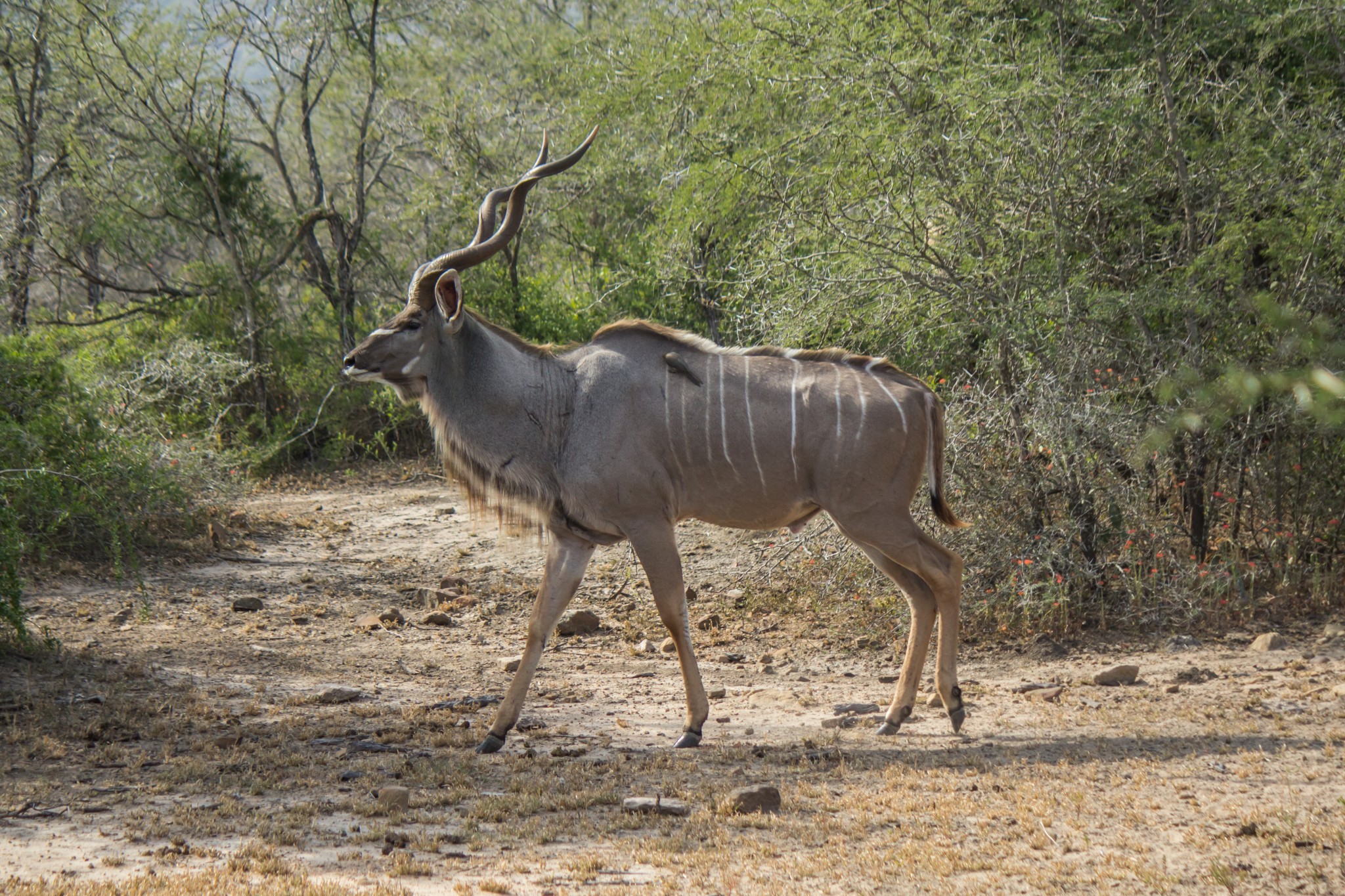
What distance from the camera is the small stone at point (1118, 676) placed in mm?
5555

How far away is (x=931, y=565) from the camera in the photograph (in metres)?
4.96

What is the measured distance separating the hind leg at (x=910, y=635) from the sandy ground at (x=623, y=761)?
98mm

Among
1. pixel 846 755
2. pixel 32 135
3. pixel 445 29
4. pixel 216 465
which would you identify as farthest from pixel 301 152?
pixel 846 755

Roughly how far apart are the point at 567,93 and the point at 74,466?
7.63 metres

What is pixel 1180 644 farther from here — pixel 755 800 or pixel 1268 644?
pixel 755 800

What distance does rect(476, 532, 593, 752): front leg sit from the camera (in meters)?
4.84

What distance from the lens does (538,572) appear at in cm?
813

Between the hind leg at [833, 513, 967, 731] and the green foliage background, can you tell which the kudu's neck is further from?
the green foliage background

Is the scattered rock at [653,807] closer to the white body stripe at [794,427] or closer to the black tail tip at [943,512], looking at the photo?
the white body stripe at [794,427]

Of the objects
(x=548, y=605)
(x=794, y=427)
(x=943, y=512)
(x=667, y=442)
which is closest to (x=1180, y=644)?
(x=943, y=512)

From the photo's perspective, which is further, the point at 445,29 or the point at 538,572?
the point at 445,29

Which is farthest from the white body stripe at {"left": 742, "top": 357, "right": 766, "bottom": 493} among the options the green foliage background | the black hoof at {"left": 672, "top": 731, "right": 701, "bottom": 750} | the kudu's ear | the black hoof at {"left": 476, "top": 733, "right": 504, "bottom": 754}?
the black hoof at {"left": 476, "top": 733, "right": 504, "bottom": 754}

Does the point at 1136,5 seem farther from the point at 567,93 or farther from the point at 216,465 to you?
the point at 567,93

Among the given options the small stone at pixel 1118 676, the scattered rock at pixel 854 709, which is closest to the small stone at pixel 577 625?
the scattered rock at pixel 854 709
